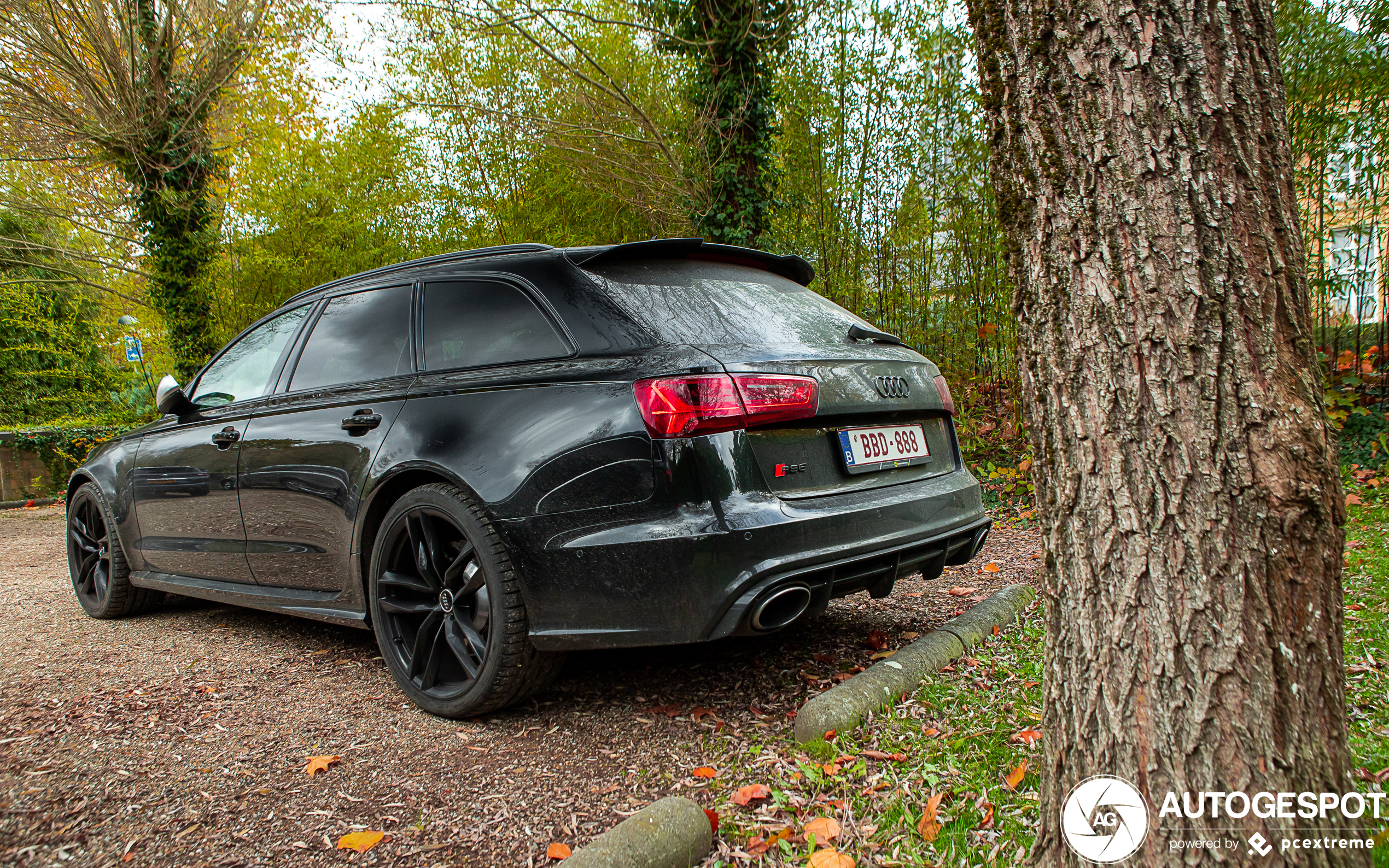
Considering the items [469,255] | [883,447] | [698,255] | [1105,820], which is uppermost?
[469,255]

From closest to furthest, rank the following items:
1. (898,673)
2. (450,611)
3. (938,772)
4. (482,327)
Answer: (938,772), (898,673), (450,611), (482,327)

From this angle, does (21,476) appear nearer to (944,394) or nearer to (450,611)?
(450,611)

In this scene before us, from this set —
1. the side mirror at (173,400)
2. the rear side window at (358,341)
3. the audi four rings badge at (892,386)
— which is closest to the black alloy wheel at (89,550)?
the side mirror at (173,400)

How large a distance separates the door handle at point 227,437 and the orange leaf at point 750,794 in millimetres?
2865

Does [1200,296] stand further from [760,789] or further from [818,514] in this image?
[760,789]

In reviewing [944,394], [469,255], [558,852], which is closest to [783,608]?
[558,852]

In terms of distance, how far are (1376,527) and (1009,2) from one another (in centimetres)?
477

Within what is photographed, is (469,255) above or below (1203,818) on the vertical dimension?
above

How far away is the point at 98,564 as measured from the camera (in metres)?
4.78

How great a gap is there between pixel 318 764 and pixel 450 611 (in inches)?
23.5

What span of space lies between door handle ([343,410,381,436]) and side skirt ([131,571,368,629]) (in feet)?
2.15

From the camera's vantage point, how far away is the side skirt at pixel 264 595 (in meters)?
3.31

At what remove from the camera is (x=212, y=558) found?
157 inches

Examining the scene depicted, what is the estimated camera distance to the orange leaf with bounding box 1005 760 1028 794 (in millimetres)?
2098
